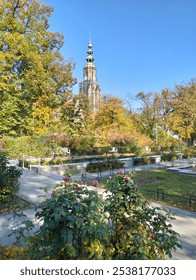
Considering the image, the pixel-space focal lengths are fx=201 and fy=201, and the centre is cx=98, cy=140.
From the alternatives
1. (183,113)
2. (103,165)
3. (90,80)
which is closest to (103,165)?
(103,165)

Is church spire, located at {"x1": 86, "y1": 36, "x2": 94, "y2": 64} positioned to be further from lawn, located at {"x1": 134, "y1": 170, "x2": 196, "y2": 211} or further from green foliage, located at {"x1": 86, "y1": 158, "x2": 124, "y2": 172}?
lawn, located at {"x1": 134, "y1": 170, "x2": 196, "y2": 211}

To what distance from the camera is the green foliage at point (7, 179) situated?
6.45 metres

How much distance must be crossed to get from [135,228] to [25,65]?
23860 millimetres

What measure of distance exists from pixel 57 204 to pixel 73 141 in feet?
59.5

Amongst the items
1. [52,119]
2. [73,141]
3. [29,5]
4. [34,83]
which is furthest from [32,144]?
[29,5]

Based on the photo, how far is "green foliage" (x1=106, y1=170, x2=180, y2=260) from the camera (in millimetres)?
2593

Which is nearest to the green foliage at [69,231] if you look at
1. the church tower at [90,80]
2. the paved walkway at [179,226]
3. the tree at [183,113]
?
the paved walkway at [179,226]

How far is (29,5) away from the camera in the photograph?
2188cm

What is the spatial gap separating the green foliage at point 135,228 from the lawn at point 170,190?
11.6 ft

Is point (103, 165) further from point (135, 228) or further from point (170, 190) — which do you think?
point (135, 228)

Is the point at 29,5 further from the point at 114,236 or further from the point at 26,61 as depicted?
the point at 114,236

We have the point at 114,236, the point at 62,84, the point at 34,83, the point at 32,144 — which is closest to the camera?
the point at 114,236
